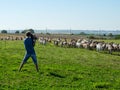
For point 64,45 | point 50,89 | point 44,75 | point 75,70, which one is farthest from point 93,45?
point 50,89

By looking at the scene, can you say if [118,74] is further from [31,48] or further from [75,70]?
[31,48]

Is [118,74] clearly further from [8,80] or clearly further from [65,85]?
[8,80]

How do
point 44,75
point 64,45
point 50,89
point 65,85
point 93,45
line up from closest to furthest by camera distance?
point 50,89 < point 65,85 < point 44,75 < point 93,45 < point 64,45

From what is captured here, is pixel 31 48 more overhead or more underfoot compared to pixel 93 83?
more overhead

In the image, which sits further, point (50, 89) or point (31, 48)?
point (31, 48)

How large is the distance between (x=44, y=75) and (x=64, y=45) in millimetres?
34432

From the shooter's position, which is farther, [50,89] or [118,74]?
[118,74]

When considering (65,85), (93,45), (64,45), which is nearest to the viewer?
(65,85)

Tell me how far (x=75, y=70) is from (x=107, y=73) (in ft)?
6.63

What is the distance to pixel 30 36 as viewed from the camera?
18.9 meters

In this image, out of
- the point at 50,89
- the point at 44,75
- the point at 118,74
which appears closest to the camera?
the point at 50,89

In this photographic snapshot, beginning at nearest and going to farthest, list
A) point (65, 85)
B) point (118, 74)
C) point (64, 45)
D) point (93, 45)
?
point (65, 85)
point (118, 74)
point (93, 45)
point (64, 45)

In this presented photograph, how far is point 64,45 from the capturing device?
171 ft

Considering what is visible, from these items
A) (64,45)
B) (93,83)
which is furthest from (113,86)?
(64,45)
